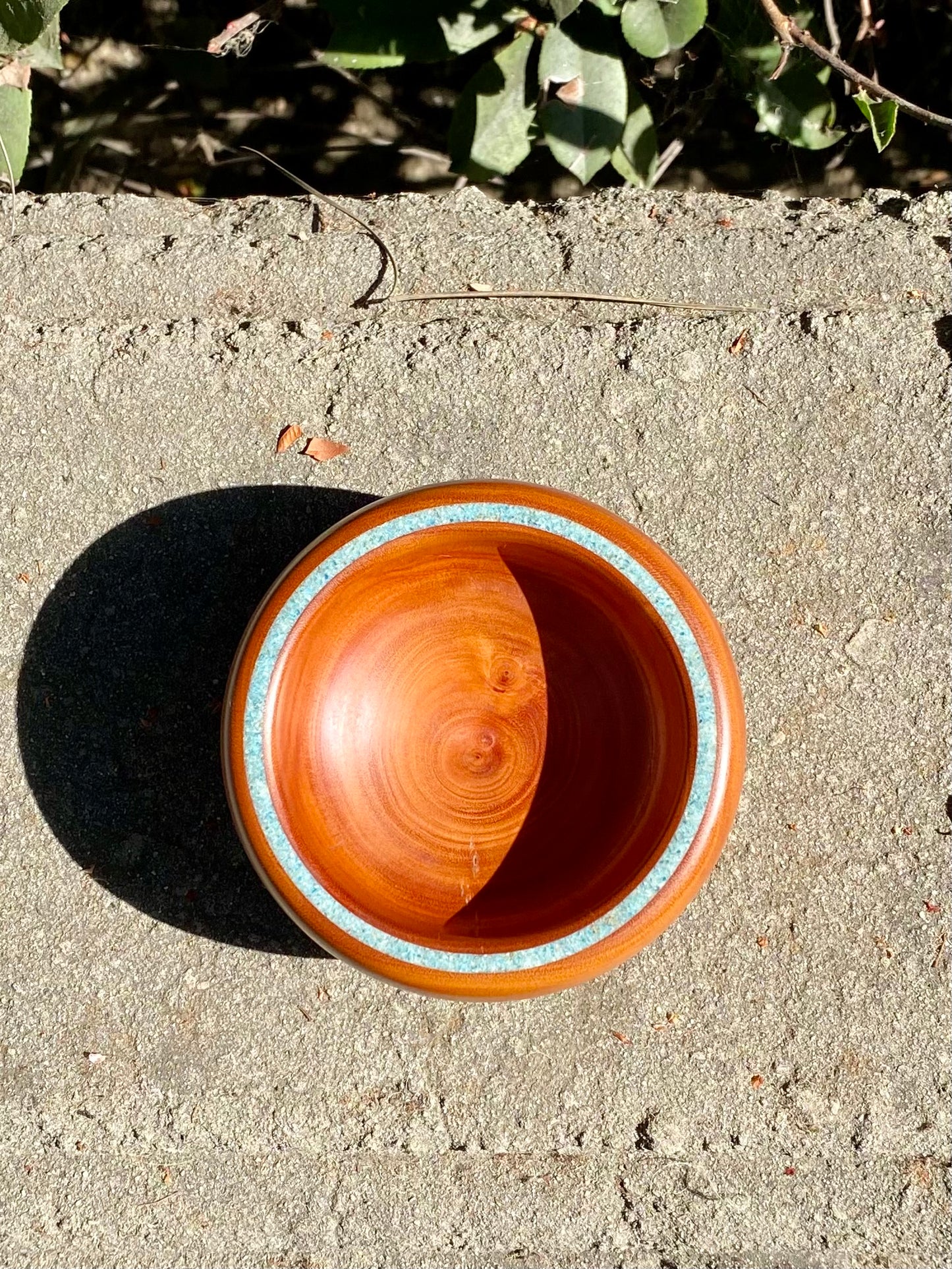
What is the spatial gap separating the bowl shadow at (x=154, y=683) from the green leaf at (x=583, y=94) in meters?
0.60

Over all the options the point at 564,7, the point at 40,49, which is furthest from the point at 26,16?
the point at 564,7

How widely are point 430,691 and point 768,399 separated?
68cm

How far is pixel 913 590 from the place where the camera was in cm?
172

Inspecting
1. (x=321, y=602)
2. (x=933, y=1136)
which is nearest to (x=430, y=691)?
(x=321, y=602)

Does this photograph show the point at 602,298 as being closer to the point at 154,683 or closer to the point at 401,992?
the point at 154,683

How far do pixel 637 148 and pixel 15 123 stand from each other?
0.93 metres

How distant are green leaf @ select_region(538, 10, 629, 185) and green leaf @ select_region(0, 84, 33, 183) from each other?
754mm

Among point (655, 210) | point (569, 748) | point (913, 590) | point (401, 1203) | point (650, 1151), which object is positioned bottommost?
point (401, 1203)

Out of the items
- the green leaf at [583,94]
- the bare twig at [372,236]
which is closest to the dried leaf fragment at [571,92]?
the green leaf at [583,94]

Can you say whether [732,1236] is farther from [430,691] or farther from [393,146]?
[393,146]

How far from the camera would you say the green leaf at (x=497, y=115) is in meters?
1.66

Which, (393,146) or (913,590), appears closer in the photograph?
(913,590)

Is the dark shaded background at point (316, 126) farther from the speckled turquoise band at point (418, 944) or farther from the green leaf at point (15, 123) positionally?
the speckled turquoise band at point (418, 944)

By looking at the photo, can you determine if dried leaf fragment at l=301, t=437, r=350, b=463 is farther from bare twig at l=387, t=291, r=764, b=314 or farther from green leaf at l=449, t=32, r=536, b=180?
green leaf at l=449, t=32, r=536, b=180
